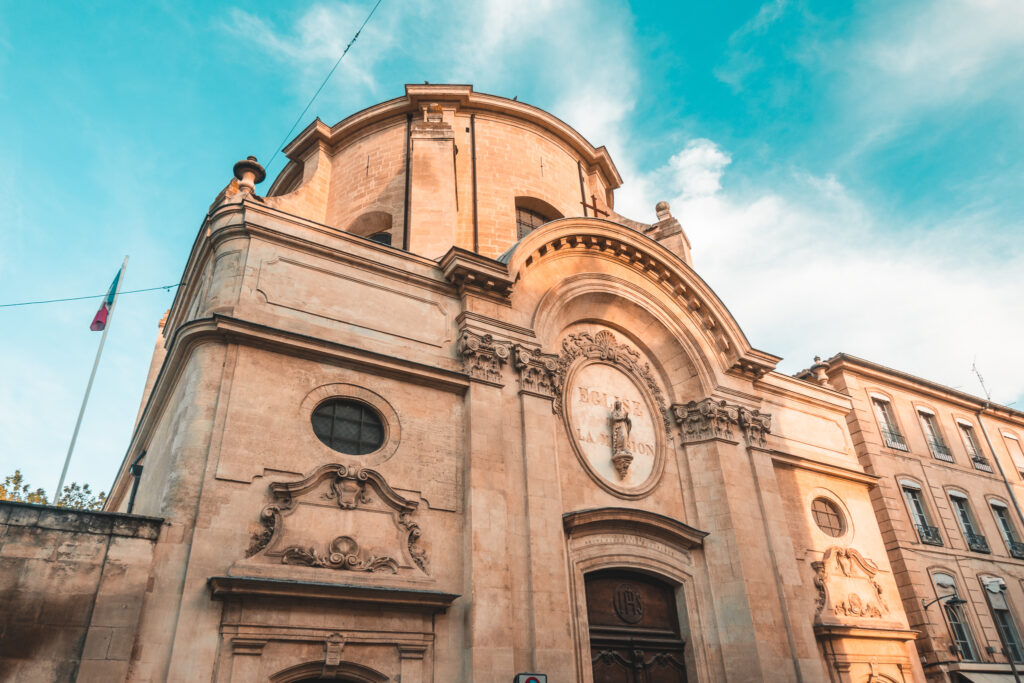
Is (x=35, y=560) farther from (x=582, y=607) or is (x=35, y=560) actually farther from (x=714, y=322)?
(x=714, y=322)

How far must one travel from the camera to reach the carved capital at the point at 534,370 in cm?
1254

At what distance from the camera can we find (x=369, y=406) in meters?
10.9

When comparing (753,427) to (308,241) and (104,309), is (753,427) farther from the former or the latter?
(104,309)

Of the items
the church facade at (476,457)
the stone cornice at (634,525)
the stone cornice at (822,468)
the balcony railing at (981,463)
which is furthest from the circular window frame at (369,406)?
the balcony railing at (981,463)

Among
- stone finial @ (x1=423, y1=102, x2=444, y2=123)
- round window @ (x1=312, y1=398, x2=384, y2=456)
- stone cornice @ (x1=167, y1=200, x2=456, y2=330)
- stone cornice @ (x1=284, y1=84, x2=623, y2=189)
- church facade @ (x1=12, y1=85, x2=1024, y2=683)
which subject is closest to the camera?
church facade @ (x1=12, y1=85, x2=1024, y2=683)

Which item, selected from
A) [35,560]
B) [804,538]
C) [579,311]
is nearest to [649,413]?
[579,311]

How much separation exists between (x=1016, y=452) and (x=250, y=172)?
85.4 ft

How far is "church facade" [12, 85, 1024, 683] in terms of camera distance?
29.7ft

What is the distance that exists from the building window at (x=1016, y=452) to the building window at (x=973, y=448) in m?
2.11

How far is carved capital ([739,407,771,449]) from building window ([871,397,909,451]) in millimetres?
6565

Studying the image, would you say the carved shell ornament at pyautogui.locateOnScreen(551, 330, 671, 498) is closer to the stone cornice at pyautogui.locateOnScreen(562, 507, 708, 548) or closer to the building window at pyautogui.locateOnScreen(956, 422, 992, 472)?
the stone cornice at pyautogui.locateOnScreen(562, 507, 708, 548)

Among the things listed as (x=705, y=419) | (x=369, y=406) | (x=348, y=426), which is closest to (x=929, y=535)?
(x=705, y=419)

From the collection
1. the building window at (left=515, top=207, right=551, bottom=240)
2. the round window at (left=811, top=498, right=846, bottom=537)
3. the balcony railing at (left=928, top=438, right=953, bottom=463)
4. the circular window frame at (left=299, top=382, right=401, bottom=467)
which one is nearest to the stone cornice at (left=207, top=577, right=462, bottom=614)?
the circular window frame at (left=299, top=382, right=401, bottom=467)

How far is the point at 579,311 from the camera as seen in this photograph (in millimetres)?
15102
